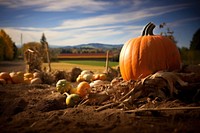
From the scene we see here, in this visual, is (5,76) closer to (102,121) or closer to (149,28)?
(149,28)

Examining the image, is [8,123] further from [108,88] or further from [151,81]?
[151,81]

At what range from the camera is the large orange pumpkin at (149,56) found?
3.81 m

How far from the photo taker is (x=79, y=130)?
7.55 feet

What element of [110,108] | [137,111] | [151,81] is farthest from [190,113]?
[110,108]

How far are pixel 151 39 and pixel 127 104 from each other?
1262mm

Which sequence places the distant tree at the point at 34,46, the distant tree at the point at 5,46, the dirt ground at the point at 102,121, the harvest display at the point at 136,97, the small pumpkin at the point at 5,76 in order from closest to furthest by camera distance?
the dirt ground at the point at 102,121 < the harvest display at the point at 136,97 < the small pumpkin at the point at 5,76 < the distant tree at the point at 34,46 < the distant tree at the point at 5,46

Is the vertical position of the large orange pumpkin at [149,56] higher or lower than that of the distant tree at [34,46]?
lower

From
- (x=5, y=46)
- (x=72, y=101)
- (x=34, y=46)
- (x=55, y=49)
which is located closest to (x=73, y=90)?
(x=72, y=101)

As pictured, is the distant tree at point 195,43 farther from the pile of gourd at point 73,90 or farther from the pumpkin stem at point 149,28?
the pile of gourd at point 73,90

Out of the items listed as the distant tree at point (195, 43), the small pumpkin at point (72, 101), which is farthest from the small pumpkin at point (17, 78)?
the distant tree at point (195, 43)

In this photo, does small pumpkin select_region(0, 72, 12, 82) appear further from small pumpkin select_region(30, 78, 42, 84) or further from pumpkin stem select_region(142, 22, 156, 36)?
pumpkin stem select_region(142, 22, 156, 36)

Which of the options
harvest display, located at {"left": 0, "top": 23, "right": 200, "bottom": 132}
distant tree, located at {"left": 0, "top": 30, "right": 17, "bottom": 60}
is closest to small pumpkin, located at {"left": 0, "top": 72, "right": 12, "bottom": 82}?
harvest display, located at {"left": 0, "top": 23, "right": 200, "bottom": 132}

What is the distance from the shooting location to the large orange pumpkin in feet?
12.5

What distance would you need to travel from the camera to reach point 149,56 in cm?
382
